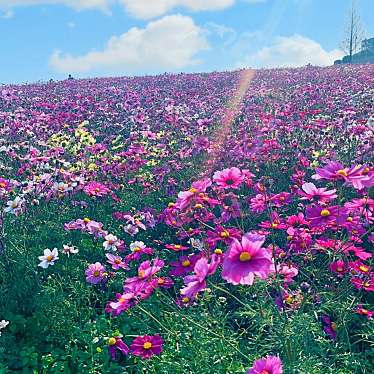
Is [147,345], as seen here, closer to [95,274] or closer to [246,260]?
[95,274]

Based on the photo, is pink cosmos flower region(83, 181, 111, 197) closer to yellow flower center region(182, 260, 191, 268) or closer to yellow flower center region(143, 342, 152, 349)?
yellow flower center region(182, 260, 191, 268)

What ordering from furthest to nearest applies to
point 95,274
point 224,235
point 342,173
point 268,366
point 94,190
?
point 94,190 < point 95,274 < point 224,235 < point 342,173 < point 268,366

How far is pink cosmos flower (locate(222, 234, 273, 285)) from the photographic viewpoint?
1933 mm

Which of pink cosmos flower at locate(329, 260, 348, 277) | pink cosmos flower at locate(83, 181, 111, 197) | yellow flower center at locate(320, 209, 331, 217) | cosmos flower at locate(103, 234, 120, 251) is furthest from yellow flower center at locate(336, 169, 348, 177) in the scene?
pink cosmos flower at locate(83, 181, 111, 197)

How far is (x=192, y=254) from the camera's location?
10.5 ft

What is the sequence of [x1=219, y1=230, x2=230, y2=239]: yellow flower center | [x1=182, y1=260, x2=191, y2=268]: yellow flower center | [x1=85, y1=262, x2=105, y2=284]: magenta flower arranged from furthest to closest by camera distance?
[x1=85, y1=262, x2=105, y2=284]: magenta flower → [x1=182, y1=260, x2=191, y2=268]: yellow flower center → [x1=219, y1=230, x2=230, y2=239]: yellow flower center

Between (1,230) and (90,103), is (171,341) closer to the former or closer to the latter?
(1,230)

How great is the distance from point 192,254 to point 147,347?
68 centimetres

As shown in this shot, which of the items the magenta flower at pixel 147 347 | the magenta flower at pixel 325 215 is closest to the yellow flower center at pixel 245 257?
the magenta flower at pixel 325 215

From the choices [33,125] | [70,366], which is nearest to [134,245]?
[70,366]

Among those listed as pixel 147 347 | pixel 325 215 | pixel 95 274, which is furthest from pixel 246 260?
pixel 95 274

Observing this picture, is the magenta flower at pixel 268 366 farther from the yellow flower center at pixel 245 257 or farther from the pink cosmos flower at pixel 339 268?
the pink cosmos flower at pixel 339 268

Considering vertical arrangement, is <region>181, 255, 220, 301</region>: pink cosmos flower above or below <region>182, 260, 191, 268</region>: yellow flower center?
above

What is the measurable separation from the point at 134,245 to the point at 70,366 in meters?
0.95
